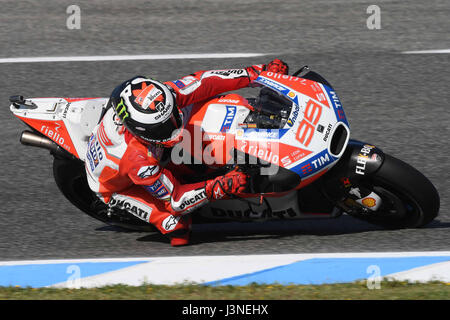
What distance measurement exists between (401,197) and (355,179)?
369 millimetres

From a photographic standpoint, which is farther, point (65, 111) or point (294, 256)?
point (65, 111)

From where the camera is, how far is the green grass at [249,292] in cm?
476

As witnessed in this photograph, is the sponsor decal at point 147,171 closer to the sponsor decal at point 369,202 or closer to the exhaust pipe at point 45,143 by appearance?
the exhaust pipe at point 45,143

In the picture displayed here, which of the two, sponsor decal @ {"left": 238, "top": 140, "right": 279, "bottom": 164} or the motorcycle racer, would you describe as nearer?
the motorcycle racer

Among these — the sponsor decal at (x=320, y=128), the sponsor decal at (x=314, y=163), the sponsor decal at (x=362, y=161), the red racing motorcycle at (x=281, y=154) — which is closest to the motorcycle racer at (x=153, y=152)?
the red racing motorcycle at (x=281, y=154)

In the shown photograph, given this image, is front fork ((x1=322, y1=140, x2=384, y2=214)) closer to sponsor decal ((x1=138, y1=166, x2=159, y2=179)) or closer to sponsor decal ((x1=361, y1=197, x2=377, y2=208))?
sponsor decal ((x1=361, y1=197, x2=377, y2=208))

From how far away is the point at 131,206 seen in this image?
223 inches

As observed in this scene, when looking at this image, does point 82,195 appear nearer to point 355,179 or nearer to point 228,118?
point 228,118

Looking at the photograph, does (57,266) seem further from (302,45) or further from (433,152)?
(302,45)

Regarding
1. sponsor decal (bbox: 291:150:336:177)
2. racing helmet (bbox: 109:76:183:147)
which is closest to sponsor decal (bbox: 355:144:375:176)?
sponsor decal (bbox: 291:150:336:177)

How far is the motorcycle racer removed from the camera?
5.07 metres

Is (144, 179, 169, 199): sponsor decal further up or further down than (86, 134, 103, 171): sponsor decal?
further down

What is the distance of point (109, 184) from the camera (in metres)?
5.55

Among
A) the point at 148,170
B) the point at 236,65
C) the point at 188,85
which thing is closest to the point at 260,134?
the point at 188,85
